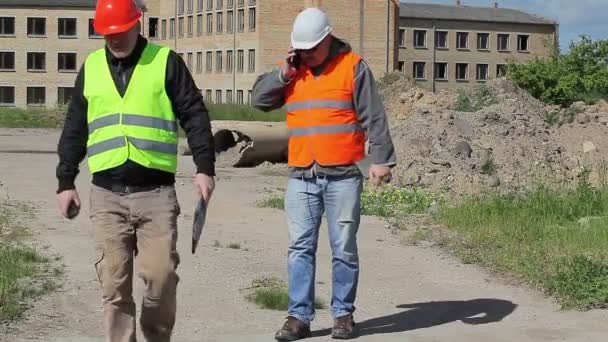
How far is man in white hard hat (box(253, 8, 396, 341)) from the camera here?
7746 mm

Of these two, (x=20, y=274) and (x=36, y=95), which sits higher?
(x=36, y=95)

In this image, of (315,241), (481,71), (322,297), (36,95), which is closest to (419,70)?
(481,71)

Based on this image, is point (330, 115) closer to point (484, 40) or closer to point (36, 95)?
point (36, 95)

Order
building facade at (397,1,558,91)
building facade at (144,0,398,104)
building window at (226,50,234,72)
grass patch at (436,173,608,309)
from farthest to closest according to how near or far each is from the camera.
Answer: building facade at (397,1,558,91)
building window at (226,50,234,72)
building facade at (144,0,398,104)
grass patch at (436,173,608,309)

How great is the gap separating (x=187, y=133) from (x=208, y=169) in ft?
0.78

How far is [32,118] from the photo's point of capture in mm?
54344

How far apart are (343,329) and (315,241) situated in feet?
1.91

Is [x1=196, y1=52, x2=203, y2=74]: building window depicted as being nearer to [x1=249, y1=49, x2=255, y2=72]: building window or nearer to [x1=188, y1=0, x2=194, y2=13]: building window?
[x1=188, y1=0, x2=194, y2=13]: building window

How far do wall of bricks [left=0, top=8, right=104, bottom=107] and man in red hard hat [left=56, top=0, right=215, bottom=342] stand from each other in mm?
98397

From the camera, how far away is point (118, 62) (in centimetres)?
652

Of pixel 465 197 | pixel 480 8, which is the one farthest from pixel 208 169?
pixel 480 8

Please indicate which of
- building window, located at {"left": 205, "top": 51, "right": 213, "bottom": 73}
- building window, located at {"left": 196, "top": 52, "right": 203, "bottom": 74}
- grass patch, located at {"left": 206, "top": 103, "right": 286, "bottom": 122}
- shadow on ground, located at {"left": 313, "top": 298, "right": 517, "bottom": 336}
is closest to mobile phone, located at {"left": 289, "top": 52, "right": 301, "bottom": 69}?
shadow on ground, located at {"left": 313, "top": 298, "right": 517, "bottom": 336}

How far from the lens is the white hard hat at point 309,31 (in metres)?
7.62

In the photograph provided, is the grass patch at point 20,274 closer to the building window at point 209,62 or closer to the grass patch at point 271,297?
the grass patch at point 271,297
